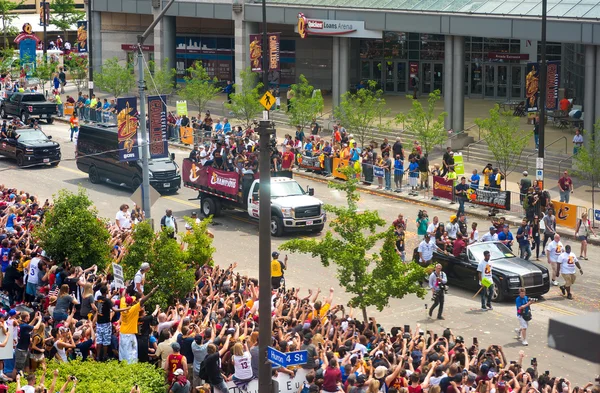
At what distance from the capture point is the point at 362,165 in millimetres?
38906

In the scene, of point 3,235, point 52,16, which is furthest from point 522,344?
point 52,16

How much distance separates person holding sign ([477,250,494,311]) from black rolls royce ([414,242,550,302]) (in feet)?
1.82

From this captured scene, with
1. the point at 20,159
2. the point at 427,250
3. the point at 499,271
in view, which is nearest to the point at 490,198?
the point at 427,250

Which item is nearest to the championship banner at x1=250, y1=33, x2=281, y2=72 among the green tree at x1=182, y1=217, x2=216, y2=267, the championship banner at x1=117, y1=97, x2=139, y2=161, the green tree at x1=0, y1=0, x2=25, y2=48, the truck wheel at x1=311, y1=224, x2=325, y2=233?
the truck wheel at x1=311, y1=224, x2=325, y2=233

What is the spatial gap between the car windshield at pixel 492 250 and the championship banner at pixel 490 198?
26.9 feet

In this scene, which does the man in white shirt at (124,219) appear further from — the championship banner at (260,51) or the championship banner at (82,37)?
the championship banner at (82,37)

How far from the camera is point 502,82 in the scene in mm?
56406

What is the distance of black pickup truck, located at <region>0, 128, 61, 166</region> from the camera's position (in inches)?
1639

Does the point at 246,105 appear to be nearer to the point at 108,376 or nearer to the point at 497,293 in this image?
the point at 497,293

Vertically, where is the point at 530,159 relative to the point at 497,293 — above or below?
above

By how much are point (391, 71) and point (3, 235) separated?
40853mm

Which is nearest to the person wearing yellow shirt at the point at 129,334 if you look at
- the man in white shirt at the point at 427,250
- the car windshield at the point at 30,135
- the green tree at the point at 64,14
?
the man in white shirt at the point at 427,250

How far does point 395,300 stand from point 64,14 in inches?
2986

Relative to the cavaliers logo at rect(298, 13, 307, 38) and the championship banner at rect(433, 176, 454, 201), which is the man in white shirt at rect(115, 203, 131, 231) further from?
the cavaliers logo at rect(298, 13, 307, 38)
